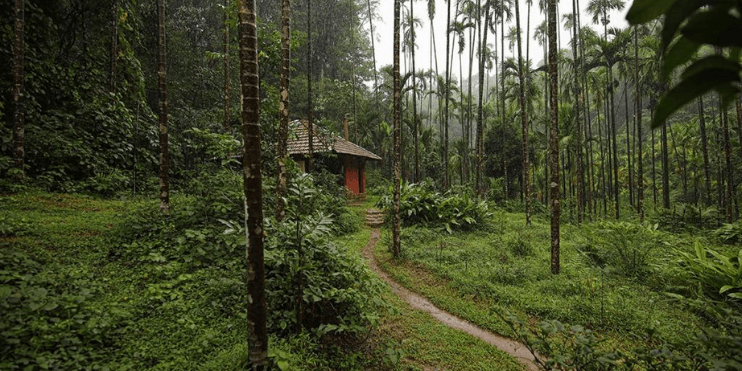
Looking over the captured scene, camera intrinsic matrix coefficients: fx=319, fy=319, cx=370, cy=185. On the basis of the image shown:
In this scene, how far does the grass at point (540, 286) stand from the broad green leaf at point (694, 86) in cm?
582

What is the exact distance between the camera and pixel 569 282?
7.26 meters

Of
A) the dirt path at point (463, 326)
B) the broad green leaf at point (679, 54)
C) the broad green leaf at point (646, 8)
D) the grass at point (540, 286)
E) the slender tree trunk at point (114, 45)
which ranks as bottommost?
the dirt path at point (463, 326)

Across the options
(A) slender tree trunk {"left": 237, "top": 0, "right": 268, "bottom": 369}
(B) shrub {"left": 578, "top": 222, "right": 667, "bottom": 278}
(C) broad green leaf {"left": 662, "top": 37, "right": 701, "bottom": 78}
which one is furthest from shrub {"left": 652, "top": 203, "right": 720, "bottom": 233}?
(C) broad green leaf {"left": 662, "top": 37, "right": 701, "bottom": 78}

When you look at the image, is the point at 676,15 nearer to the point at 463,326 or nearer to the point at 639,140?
the point at 463,326

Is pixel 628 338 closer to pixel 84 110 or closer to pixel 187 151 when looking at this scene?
pixel 84 110

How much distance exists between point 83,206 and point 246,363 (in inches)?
298

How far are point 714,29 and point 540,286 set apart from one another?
7.83 m

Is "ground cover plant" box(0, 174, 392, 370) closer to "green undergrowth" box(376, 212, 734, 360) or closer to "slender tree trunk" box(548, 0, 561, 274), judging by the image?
"green undergrowth" box(376, 212, 734, 360)

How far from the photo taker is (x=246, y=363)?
344 cm

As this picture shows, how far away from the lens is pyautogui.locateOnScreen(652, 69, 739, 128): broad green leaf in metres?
0.59

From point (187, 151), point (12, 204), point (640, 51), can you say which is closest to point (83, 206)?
point (12, 204)

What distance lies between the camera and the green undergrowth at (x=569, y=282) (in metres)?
5.89

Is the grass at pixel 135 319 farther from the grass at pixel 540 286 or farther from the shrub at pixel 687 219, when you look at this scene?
the shrub at pixel 687 219

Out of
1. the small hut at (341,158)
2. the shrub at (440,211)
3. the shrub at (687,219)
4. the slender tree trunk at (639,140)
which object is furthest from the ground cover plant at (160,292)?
the slender tree trunk at (639,140)
